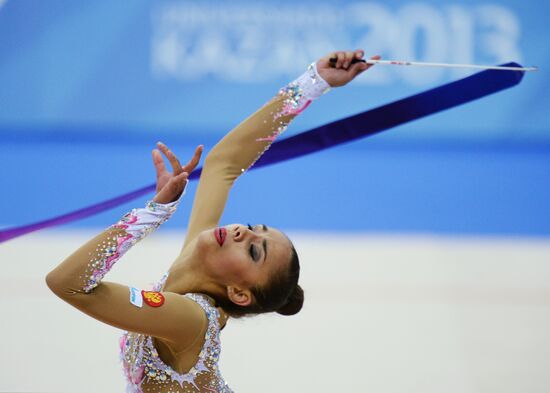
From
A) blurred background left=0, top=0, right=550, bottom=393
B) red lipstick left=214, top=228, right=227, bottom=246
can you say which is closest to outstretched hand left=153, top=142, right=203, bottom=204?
red lipstick left=214, top=228, right=227, bottom=246

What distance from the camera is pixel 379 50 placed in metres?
5.33

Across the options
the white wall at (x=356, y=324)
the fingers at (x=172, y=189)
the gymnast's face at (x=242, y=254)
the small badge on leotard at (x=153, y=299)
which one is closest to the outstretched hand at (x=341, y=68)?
the gymnast's face at (x=242, y=254)

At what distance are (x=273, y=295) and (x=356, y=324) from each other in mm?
1127

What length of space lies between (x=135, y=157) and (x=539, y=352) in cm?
267

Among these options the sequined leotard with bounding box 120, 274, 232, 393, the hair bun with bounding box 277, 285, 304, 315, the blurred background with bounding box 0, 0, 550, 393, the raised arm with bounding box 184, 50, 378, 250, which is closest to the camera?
the sequined leotard with bounding box 120, 274, 232, 393

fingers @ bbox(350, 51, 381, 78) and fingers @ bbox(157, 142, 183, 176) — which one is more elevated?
fingers @ bbox(350, 51, 381, 78)

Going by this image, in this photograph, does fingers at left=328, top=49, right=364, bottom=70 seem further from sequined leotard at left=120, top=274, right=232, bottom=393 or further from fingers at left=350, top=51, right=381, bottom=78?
sequined leotard at left=120, top=274, right=232, bottom=393

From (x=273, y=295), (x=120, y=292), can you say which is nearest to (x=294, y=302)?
(x=273, y=295)

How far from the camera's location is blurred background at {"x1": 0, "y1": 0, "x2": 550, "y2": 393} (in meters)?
3.40

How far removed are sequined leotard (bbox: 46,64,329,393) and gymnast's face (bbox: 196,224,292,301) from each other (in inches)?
3.7

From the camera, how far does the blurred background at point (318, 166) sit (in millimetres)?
3404

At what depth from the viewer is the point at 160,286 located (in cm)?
237

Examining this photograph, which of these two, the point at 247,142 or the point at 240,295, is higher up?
the point at 247,142

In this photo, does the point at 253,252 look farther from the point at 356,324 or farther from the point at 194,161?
the point at 356,324
